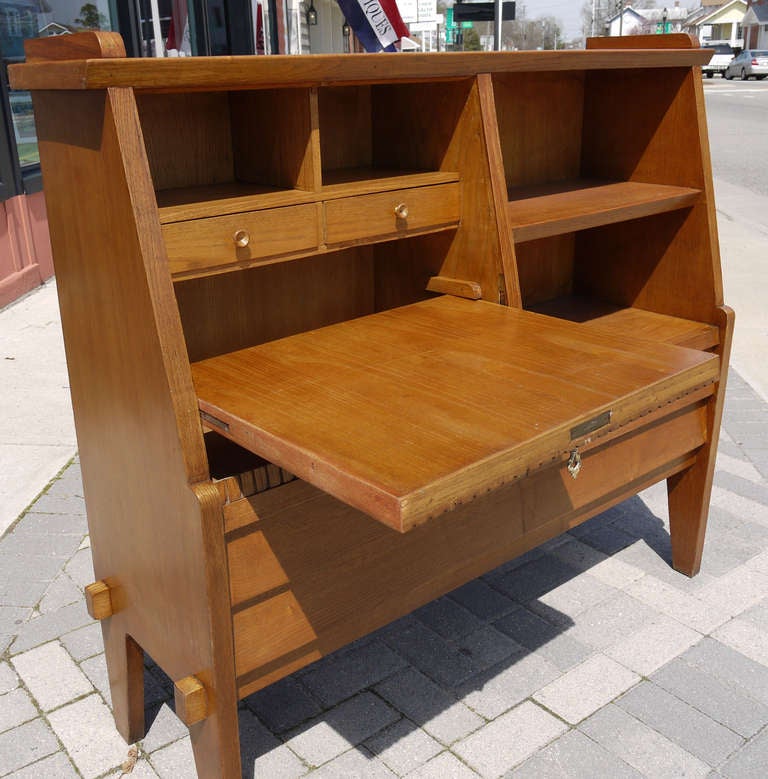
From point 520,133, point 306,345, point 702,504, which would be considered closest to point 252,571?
point 306,345

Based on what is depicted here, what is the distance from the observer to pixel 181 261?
5.75 ft

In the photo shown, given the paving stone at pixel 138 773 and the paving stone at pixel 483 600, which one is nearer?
the paving stone at pixel 138 773

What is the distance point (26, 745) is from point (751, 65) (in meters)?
38.6

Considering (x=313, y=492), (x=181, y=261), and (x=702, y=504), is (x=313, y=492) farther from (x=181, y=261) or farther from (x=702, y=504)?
(x=702, y=504)

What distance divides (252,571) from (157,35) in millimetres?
6492

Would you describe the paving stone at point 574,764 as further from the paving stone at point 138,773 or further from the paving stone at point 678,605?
the paving stone at point 138,773

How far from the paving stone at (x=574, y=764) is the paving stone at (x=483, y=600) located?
60 cm

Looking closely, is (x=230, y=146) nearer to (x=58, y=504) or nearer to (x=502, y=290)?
(x=502, y=290)

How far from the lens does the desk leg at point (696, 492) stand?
2.87 meters

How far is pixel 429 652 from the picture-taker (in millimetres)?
2627

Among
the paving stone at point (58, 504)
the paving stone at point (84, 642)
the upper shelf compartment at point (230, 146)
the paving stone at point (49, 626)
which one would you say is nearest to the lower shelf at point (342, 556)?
the upper shelf compartment at point (230, 146)

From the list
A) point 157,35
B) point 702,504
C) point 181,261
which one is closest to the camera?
point 181,261

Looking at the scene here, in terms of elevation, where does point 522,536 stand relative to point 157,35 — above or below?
below

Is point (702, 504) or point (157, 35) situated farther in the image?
point (157, 35)
